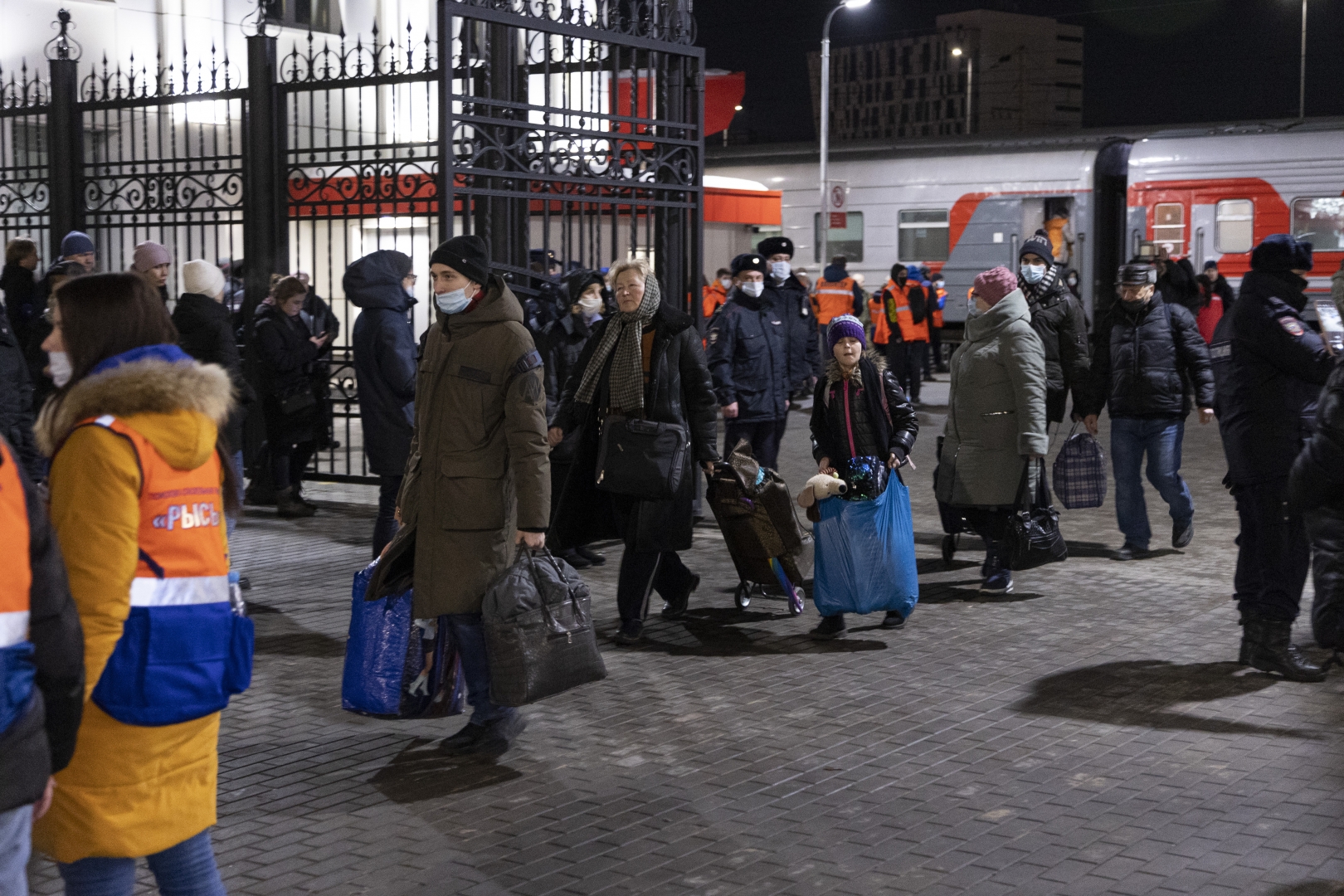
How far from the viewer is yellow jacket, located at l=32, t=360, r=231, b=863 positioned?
9.41ft

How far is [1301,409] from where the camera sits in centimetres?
640

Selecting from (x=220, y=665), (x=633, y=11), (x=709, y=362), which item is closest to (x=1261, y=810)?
(x=220, y=665)

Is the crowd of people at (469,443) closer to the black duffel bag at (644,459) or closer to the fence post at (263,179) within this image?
the black duffel bag at (644,459)

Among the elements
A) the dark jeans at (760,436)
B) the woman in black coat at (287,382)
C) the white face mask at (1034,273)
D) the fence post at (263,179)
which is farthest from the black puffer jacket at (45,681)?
the fence post at (263,179)

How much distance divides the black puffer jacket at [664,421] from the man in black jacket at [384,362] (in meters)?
1.04

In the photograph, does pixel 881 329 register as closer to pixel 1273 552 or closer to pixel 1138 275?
pixel 1138 275

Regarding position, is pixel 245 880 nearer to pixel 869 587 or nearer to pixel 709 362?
pixel 869 587

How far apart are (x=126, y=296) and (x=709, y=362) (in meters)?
6.46

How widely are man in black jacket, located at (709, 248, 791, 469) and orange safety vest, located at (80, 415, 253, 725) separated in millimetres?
6169

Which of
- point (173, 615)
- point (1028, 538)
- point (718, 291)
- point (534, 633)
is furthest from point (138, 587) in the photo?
point (718, 291)

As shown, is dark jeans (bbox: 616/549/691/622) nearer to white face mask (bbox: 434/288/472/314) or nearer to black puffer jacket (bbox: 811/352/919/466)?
black puffer jacket (bbox: 811/352/919/466)

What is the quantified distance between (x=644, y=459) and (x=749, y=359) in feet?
8.54

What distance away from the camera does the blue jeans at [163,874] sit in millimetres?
3033

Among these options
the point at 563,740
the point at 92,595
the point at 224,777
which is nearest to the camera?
the point at 92,595
